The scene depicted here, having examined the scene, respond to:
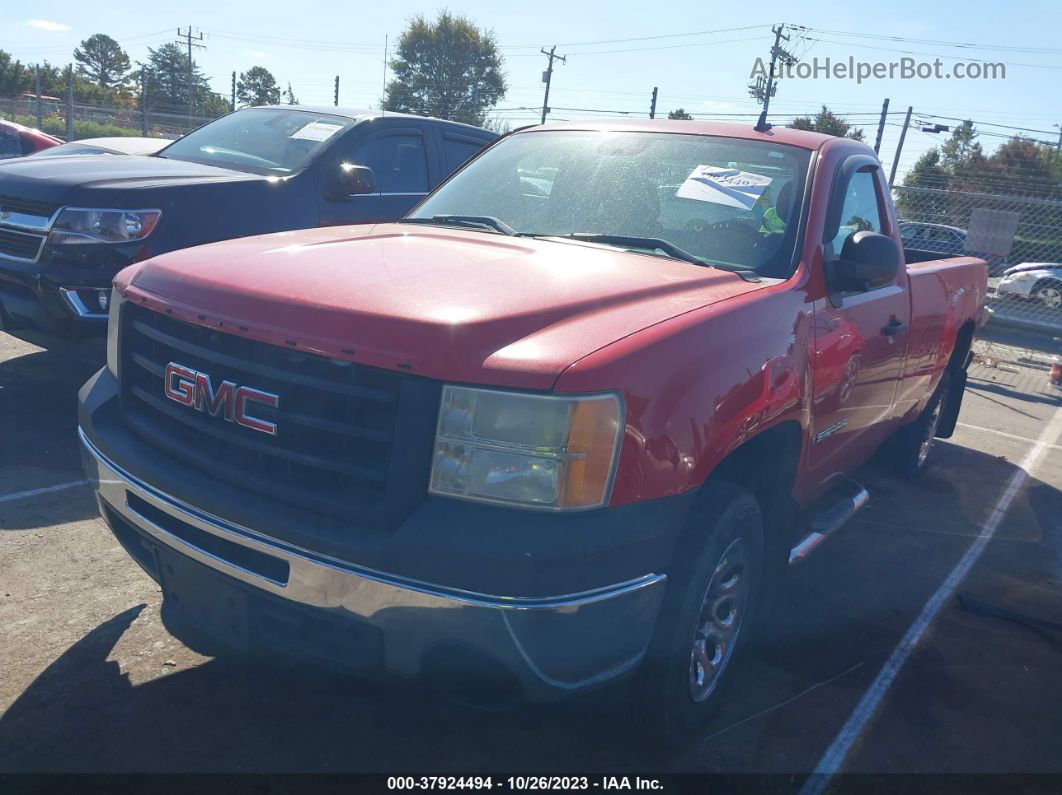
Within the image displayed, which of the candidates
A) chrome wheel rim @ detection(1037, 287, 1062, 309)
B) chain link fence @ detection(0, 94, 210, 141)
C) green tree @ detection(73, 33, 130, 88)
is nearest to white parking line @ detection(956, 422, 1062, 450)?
chrome wheel rim @ detection(1037, 287, 1062, 309)

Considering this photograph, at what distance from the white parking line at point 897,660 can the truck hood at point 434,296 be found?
1473 millimetres

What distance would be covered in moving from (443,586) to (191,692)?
51.1 inches

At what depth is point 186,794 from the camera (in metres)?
2.45

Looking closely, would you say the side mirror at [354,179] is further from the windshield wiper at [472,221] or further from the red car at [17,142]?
the red car at [17,142]

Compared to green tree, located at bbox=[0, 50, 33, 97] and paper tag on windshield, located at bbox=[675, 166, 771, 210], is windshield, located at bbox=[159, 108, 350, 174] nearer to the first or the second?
paper tag on windshield, located at bbox=[675, 166, 771, 210]

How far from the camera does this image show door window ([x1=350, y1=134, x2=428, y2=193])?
6.28 meters

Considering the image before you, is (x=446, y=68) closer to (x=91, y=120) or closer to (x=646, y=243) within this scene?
(x=91, y=120)

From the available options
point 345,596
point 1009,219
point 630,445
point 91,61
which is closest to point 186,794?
point 345,596

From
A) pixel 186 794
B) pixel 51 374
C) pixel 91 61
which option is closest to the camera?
pixel 186 794

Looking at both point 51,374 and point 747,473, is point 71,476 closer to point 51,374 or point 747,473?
point 51,374

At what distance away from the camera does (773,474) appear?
312 cm

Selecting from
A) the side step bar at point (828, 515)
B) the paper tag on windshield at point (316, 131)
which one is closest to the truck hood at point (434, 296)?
the side step bar at point (828, 515)

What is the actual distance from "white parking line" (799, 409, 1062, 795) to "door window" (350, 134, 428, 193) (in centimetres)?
425

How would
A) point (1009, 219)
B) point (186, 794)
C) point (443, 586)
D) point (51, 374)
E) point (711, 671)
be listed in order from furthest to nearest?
point (1009, 219) < point (51, 374) < point (711, 671) < point (186, 794) < point (443, 586)
